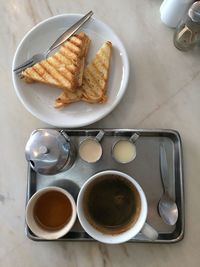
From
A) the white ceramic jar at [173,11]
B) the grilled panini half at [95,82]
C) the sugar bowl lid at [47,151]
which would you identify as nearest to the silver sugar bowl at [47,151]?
the sugar bowl lid at [47,151]

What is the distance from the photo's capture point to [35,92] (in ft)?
3.25

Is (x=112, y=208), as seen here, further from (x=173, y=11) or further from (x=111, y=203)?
(x=173, y=11)

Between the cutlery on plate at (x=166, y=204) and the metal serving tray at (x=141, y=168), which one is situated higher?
the metal serving tray at (x=141, y=168)

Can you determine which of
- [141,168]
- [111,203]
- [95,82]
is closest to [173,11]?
[95,82]

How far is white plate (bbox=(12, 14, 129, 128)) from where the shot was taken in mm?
962

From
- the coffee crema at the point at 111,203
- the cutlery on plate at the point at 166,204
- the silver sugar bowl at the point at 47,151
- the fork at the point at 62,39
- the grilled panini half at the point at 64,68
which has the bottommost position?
the cutlery on plate at the point at 166,204

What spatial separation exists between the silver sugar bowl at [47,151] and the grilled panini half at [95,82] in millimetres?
125

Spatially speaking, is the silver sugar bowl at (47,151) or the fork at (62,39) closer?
the silver sugar bowl at (47,151)

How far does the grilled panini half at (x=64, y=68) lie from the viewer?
962 mm

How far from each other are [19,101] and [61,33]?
0.70 ft

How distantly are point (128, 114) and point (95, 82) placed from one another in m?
0.12

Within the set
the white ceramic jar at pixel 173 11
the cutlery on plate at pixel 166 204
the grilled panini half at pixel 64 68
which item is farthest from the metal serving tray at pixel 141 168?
the white ceramic jar at pixel 173 11

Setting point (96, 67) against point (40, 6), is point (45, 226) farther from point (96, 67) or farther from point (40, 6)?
point (40, 6)

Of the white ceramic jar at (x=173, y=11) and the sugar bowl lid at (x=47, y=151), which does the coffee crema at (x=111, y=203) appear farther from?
the white ceramic jar at (x=173, y=11)
